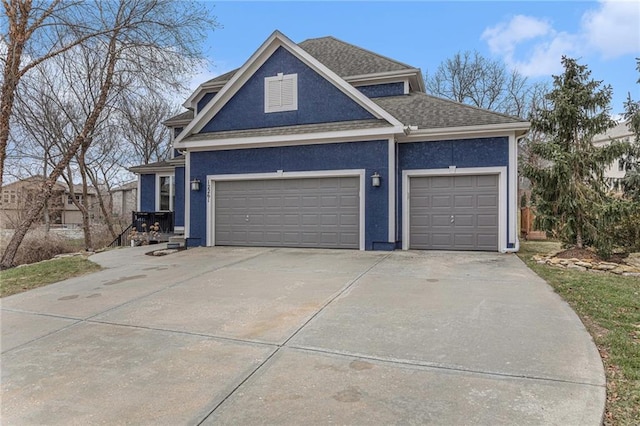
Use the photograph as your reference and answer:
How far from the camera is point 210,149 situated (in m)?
12.7

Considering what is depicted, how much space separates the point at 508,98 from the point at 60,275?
29.4 m

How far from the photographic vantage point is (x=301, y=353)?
386cm

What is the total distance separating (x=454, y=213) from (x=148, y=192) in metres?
13.7

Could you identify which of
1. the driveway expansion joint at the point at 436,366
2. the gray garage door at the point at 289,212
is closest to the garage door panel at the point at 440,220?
the gray garage door at the point at 289,212

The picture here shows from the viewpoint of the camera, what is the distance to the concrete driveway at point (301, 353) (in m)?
2.84

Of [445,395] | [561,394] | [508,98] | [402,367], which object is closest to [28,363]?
[402,367]

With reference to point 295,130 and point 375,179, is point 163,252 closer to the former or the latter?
point 295,130

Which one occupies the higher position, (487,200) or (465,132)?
(465,132)

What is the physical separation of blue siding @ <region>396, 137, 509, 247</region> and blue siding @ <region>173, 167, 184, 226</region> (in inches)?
332

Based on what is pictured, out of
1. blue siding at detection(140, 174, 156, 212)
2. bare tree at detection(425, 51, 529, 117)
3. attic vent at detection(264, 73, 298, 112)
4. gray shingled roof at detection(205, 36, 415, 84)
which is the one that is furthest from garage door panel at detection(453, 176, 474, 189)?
bare tree at detection(425, 51, 529, 117)

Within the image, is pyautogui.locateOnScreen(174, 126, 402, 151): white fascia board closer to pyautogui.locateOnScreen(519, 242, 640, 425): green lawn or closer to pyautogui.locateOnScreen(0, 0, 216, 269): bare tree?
pyautogui.locateOnScreen(0, 0, 216, 269): bare tree

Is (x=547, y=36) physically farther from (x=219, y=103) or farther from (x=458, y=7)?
(x=219, y=103)

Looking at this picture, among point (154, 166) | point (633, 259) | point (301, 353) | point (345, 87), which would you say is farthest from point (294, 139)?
point (633, 259)

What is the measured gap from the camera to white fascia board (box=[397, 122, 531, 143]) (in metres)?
10.5
